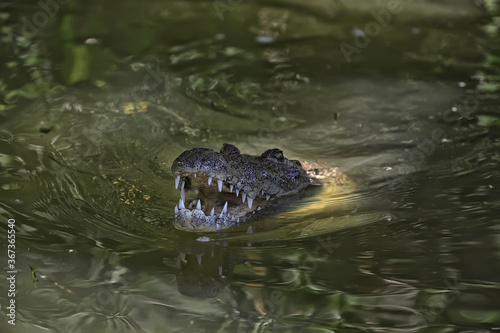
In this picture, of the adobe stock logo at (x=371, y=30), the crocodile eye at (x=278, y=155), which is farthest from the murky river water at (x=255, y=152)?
the crocodile eye at (x=278, y=155)

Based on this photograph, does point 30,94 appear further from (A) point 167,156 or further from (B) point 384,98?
(B) point 384,98

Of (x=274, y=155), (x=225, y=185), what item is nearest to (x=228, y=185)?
(x=225, y=185)

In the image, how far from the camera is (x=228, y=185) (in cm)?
501

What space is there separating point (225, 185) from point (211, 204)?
21 centimetres

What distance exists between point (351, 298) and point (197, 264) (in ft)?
3.63

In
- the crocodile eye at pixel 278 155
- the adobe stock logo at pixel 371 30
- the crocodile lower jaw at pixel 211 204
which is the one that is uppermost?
the adobe stock logo at pixel 371 30

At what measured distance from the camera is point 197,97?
7984 millimetres

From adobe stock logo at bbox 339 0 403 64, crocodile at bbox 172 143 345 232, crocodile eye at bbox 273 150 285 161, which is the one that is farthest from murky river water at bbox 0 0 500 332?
crocodile eye at bbox 273 150 285 161

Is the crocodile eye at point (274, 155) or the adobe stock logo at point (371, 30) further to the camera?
the adobe stock logo at point (371, 30)

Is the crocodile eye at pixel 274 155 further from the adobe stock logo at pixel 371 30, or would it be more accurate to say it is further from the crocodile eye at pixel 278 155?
the adobe stock logo at pixel 371 30

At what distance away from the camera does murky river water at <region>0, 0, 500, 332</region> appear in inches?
152

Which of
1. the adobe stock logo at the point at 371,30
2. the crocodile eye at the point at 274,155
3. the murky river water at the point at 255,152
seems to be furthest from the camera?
the adobe stock logo at the point at 371,30

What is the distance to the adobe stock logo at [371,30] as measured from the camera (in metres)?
9.25

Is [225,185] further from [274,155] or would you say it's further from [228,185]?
[274,155]
